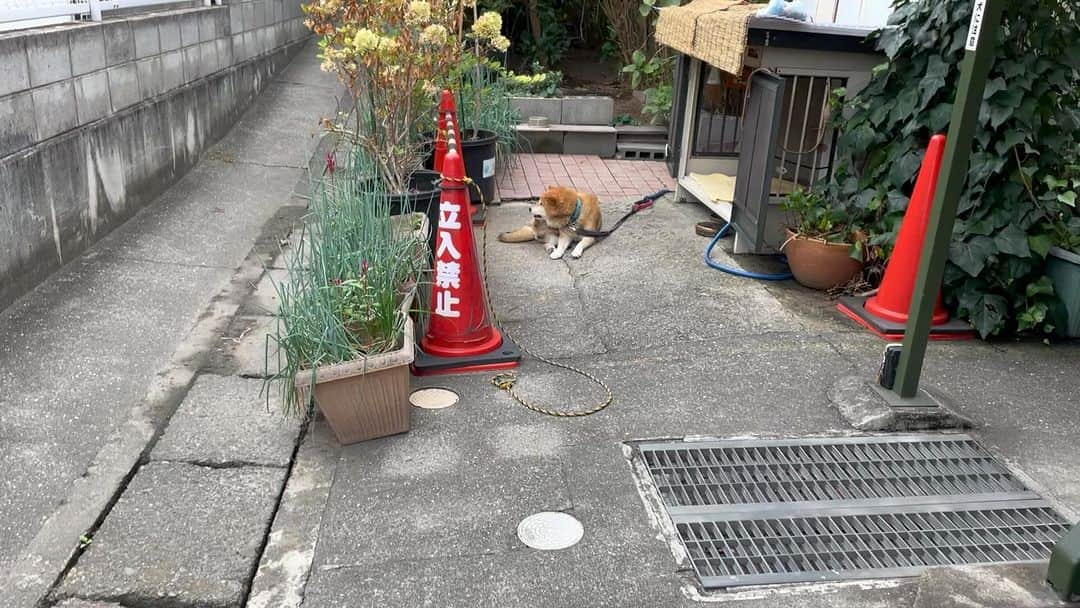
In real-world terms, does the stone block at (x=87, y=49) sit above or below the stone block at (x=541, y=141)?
above

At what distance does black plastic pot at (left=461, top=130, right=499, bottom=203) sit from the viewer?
5.67 meters

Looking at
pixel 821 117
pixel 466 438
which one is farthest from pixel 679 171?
pixel 466 438

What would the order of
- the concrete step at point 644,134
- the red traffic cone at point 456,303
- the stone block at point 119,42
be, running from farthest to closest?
1. the concrete step at point 644,134
2. the stone block at point 119,42
3. the red traffic cone at point 456,303

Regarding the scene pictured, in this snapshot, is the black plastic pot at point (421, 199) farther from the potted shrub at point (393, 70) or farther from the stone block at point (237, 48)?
the stone block at point (237, 48)

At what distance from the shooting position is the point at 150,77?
5500mm

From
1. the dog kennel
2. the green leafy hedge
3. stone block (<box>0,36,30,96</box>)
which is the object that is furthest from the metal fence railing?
Answer: the green leafy hedge

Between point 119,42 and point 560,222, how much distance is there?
9.88ft

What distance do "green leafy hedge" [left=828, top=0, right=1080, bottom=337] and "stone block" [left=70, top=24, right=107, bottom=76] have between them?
454 cm

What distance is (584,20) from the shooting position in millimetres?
10859

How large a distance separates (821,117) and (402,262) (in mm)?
3174

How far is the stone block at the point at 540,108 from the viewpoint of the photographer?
25.6ft

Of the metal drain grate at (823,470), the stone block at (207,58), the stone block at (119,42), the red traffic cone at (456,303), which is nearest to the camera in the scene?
the metal drain grate at (823,470)

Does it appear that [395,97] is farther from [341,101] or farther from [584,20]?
[584,20]

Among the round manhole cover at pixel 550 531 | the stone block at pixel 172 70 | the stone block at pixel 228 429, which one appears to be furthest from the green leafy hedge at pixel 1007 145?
the stone block at pixel 172 70
